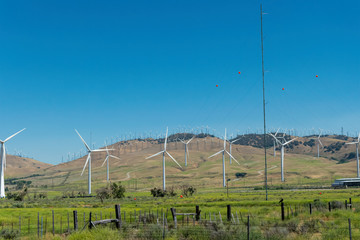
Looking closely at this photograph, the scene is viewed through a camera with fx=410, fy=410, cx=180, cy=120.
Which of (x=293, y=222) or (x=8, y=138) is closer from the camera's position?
(x=293, y=222)

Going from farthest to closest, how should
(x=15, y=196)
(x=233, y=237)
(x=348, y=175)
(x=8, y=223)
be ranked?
(x=348, y=175) → (x=15, y=196) → (x=8, y=223) → (x=233, y=237)

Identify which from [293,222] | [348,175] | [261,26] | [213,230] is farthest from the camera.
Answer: [348,175]

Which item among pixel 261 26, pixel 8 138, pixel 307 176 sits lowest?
pixel 307 176

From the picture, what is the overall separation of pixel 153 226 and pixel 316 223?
44.8 feet

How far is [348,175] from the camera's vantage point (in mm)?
185750

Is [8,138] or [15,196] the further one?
[8,138]

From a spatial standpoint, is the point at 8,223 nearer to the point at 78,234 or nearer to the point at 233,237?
the point at 78,234

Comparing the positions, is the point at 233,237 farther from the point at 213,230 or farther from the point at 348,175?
the point at 348,175

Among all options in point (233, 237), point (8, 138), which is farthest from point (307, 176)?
point (233, 237)

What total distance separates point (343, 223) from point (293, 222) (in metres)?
4.97

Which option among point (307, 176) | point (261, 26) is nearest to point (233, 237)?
point (261, 26)

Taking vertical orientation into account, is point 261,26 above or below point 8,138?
above

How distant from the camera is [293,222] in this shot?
106 ft

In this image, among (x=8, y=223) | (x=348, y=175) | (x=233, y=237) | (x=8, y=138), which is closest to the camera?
(x=233, y=237)
